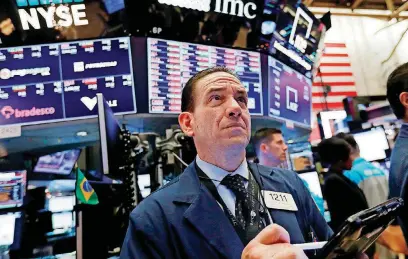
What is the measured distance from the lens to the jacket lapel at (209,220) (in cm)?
102

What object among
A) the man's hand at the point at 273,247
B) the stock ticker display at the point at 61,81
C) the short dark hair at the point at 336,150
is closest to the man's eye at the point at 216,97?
the man's hand at the point at 273,247

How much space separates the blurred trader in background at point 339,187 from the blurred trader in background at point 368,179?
10cm

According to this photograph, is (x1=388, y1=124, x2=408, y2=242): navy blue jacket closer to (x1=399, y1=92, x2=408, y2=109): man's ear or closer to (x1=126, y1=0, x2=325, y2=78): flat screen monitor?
(x1=399, y1=92, x2=408, y2=109): man's ear

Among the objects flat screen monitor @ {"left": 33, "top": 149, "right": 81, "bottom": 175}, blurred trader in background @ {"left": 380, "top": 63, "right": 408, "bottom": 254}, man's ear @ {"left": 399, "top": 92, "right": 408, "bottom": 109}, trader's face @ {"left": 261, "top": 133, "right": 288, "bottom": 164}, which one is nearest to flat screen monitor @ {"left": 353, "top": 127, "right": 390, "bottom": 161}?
trader's face @ {"left": 261, "top": 133, "right": 288, "bottom": 164}

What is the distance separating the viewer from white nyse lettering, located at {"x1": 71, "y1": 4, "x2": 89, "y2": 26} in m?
3.16

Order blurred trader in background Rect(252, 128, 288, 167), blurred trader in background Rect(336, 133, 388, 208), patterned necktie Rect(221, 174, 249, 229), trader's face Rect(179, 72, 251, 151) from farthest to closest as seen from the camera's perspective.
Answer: blurred trader in background Rect(252, 128, 288, 167)
blurred trader in background Rect(336, 133, 388, 208)
trader's face Rect(179, 72, 251, 151)
patterned necktie Rect(221, 174, 249, 229)

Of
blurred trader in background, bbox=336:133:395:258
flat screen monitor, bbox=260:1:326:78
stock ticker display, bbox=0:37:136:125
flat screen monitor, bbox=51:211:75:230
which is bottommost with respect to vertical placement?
flat screen monitor, bbox=51:211:75:230

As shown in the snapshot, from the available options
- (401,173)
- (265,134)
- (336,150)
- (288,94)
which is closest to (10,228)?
(265,134)

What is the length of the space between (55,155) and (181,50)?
229 centimetres

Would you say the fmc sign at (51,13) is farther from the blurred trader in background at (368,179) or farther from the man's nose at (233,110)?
the blurred trader in background at (368,179)

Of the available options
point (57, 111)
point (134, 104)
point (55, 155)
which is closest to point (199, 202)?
point (134, 104)

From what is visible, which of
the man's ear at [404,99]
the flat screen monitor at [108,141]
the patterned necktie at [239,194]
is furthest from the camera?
the flat screen monitor at [108,141]

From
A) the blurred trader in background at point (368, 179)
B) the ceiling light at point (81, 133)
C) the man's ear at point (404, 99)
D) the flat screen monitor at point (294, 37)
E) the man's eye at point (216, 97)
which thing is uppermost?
the flat screen monitor at point (294, 37)

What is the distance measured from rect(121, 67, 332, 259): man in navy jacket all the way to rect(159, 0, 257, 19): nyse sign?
6.98ft
